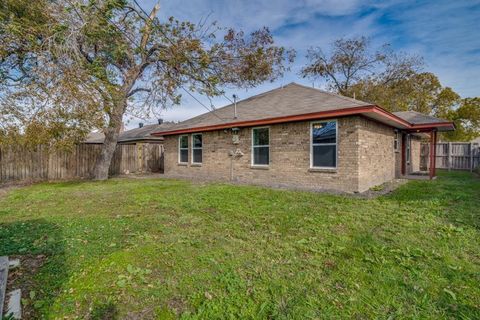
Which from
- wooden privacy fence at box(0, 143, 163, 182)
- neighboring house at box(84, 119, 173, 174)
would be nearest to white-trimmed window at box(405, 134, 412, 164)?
neighboring house at box(84, 119, 173, 174)

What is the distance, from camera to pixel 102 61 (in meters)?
10.9

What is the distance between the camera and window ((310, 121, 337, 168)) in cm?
819

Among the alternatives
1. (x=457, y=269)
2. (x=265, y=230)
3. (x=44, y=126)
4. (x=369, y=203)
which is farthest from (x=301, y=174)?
(x=44, y=126)

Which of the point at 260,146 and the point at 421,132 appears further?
the point at 421,132

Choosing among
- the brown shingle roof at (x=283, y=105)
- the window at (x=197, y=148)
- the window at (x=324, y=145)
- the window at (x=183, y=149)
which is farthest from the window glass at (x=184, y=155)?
the window at (x=324, y=145)

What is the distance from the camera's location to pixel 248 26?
1313 cm

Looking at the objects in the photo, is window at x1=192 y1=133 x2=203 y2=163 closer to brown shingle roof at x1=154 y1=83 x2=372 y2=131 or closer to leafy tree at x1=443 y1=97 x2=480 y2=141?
brown shingle roof at x1=154 y1=83 x2=372 y2=131

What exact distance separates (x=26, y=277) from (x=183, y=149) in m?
10.8

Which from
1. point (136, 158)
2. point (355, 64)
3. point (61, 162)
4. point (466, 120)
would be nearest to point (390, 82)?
point (355, 64)

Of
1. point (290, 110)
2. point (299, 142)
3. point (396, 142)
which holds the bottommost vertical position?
point (299, 142)

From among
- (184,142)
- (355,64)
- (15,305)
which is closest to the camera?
(15,305)

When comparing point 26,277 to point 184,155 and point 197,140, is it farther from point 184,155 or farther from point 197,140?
point 184,155

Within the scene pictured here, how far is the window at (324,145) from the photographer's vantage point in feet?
26.9

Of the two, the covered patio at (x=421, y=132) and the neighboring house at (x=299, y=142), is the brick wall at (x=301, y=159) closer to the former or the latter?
the neighboring house at (x=299, y=142)
